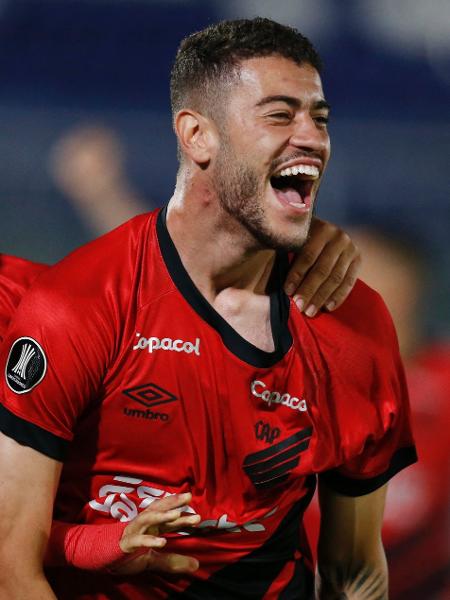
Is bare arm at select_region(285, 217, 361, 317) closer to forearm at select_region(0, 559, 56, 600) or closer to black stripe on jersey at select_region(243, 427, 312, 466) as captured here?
black stripe on jersey at select_region(243, 427, 312, 466)

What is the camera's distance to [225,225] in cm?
128

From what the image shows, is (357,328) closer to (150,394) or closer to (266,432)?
(266,432)

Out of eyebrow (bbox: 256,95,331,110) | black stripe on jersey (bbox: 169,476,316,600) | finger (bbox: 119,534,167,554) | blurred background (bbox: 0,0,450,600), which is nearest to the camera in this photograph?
finger (bbox: 119,534,167,554)

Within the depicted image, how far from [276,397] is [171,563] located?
0.82ft

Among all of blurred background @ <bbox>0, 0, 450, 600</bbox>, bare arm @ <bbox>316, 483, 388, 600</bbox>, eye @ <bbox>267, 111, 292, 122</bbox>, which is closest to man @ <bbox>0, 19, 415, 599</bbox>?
eye @ <bbox>267, 111, 292, 122</bbox>

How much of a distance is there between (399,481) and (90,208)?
827mm

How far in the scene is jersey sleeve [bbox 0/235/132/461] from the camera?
1185 mm

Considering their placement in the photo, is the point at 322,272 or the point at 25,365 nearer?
the point at 25,365

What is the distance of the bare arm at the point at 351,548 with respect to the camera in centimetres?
150

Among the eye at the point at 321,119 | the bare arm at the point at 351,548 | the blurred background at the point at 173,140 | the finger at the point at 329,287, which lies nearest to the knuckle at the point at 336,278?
the finger at the point at 329,287

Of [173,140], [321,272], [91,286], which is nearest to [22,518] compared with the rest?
[91,286]

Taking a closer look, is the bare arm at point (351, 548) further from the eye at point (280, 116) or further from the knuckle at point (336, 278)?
the eye at point (280, 116)

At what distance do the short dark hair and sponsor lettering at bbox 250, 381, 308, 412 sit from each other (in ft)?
1.19

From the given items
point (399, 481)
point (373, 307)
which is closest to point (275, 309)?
point (373, 307)
